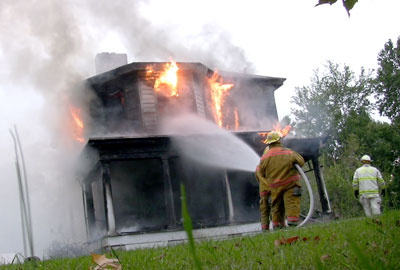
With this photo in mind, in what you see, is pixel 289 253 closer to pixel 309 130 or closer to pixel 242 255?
pixel 242 255

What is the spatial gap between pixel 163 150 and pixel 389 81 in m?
31.9

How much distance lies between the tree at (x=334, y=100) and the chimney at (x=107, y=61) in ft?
82.6

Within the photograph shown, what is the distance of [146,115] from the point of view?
17750 millimetres

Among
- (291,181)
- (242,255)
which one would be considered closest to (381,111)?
(291,181)

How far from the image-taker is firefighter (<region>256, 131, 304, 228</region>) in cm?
846

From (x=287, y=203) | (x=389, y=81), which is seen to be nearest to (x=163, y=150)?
(x=287, y=203)

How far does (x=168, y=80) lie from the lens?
18.2 metres

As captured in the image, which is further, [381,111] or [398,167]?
[381,111]

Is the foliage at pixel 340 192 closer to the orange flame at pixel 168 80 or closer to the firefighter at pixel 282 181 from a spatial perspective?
the orange flame at pixel 168 80

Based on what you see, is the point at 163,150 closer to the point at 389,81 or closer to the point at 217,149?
the point at 217,149

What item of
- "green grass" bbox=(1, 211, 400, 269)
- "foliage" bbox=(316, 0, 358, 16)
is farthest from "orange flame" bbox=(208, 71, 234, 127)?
"foliage" bbox=(316, 0, 358, 16)

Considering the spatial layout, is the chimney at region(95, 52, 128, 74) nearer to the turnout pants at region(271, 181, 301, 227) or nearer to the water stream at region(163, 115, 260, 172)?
the water stream at region(163, 115, 260, 172)

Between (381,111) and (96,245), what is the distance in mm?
33434

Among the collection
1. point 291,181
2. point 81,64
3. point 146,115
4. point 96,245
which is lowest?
point 96,245
